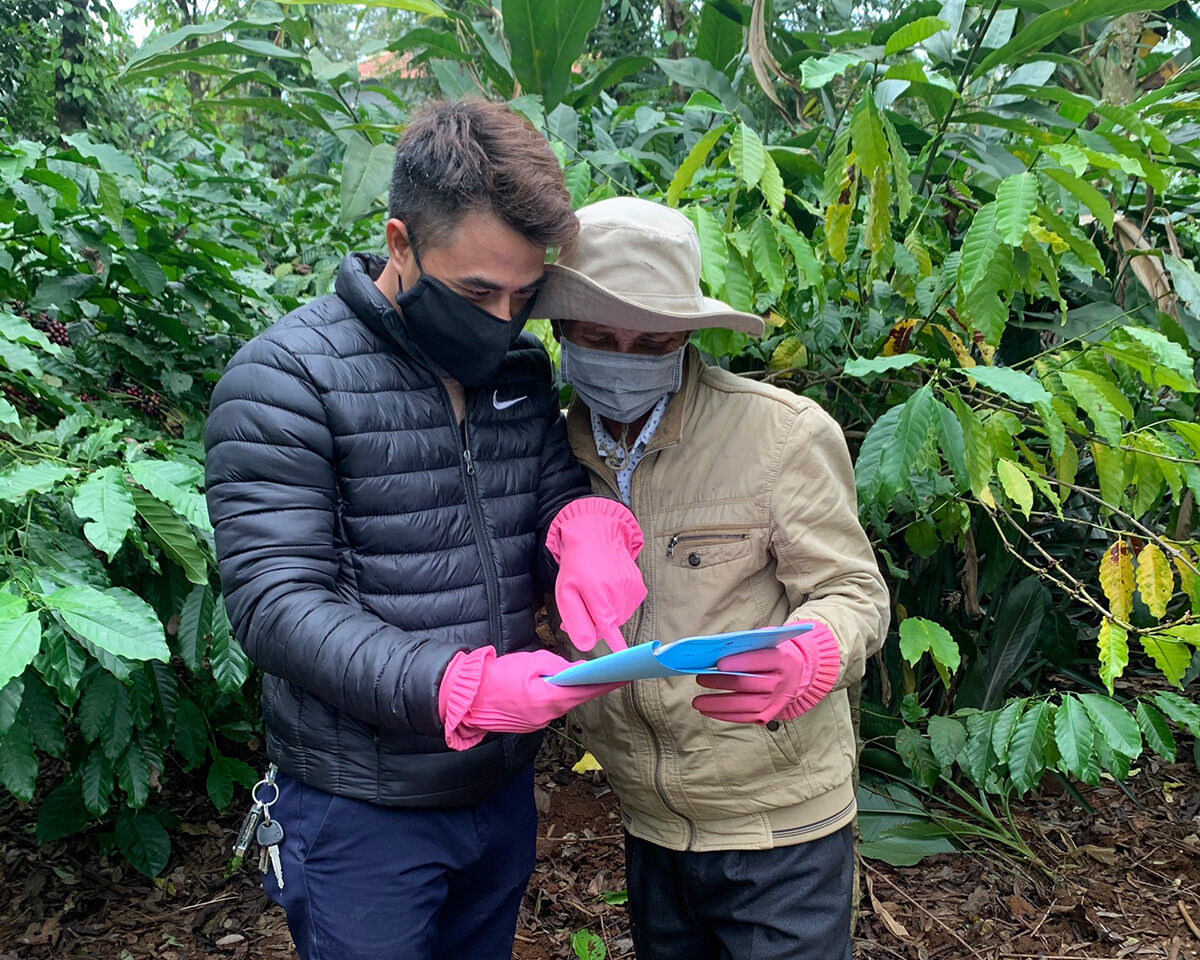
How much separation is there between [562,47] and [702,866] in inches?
74.9

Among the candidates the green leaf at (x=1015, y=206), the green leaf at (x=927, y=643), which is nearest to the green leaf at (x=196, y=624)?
the green leaf at (x=927, y=643)

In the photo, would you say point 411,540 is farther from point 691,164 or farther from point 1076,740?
point 1076,740

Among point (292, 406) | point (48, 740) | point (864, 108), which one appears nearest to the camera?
point (292, 406)

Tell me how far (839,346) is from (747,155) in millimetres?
770

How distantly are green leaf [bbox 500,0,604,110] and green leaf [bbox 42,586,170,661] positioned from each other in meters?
1.62

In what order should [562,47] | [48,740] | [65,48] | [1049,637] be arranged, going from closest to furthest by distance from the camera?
[48,740] < [562,47] < [1049,637] < [65,48]

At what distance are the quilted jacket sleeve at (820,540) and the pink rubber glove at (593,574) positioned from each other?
241mm

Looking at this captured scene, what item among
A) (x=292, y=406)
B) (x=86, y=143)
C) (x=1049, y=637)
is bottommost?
(x=1049, y=637)

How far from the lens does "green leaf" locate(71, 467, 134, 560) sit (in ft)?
4.76

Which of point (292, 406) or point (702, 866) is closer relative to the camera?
point (292, 406)

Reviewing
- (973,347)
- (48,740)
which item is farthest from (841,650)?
(48,740)

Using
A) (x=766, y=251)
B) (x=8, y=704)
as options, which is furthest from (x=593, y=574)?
(x=8, y=704)

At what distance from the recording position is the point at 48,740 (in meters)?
1.89

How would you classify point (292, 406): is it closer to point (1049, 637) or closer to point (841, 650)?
point (841, 650)
